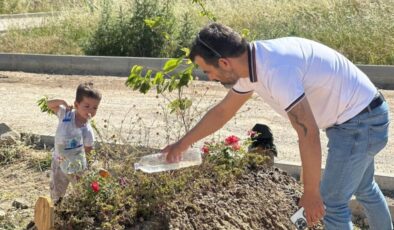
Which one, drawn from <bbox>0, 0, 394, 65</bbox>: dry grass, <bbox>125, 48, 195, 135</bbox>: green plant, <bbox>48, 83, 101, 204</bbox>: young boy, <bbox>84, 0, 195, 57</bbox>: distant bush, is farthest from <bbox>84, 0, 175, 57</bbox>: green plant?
<bbox>48, 83, 101, 204</bbox>: young boy

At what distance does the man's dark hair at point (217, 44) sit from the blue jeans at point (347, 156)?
2.41ft

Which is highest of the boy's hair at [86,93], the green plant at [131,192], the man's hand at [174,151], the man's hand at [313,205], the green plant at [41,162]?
the boy's hair at [86,93]

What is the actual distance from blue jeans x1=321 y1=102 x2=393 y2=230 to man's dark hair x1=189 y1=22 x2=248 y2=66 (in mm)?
736

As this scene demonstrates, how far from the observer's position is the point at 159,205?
156 inches

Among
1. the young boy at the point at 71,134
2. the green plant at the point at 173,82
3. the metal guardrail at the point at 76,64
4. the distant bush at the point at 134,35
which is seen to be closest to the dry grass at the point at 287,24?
the distant bush at the point at 134,35

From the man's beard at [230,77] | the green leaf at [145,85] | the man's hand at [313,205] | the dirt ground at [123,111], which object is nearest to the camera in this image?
the man's beard at [230,77]

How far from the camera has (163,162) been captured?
13.1ft

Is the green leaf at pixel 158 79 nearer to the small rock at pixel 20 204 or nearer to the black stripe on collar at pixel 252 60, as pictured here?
the small rock at pixel 20 204

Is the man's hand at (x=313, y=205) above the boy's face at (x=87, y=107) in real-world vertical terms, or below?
below

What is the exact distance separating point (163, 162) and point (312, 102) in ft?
2.98

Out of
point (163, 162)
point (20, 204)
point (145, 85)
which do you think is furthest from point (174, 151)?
point (20, 204)

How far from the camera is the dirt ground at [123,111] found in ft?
23.4

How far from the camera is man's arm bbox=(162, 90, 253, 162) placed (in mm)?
3941

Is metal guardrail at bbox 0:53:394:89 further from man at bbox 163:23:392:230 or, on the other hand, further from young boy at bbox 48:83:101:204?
man at bbox 163:23:392:230
